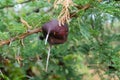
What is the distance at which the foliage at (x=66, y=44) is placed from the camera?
1043 millimetres

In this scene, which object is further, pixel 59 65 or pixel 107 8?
pixel 59 65

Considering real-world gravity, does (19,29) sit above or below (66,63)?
above

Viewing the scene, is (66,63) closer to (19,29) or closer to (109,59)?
(109,59)

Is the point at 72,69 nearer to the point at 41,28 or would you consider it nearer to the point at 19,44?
the point at 19,44

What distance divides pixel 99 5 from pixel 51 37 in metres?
0.17

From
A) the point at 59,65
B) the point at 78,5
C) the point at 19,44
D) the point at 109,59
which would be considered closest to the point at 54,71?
the point at 59,65

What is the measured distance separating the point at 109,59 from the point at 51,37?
1.48 ft

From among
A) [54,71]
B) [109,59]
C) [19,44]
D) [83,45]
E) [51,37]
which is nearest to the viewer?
[51,37]

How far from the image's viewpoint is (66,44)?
1666mm

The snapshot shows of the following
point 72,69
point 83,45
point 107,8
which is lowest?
point 72,69

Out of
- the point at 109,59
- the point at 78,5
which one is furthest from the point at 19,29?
the point at 109,59

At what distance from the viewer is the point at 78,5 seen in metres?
1.03

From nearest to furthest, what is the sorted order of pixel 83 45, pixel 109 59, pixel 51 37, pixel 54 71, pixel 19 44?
pixel 51 37 → pixel 19 44 → pixel 109 59 → pixel 83 45 → pixel 54 71

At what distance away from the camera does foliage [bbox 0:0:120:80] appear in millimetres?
1043
